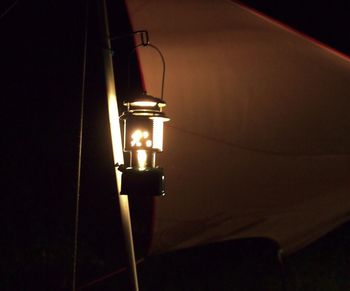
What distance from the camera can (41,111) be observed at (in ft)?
31.3

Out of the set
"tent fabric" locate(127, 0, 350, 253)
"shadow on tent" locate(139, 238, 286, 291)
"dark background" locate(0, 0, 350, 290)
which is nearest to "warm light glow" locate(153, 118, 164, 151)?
"tent fabric" locate(127, 0, 350, 253)

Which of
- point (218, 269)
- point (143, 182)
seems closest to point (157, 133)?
point (143, 182)

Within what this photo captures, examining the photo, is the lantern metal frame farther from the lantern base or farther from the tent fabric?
the tent fabric

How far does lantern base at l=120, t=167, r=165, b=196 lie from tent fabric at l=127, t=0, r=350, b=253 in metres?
0.51

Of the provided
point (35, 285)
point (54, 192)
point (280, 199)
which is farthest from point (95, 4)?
point (54, 192)

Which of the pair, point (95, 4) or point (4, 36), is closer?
point (95, 4)

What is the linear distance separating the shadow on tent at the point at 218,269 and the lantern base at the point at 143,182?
2.52 m

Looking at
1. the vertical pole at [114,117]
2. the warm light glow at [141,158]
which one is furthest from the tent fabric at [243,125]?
the warm light glow at [141,158]

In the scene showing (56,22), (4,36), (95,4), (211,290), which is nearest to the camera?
(95,4)

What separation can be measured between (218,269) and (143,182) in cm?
339

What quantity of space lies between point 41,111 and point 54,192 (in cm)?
212

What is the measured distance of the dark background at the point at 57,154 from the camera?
5.58m

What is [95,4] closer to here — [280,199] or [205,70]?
[205,70]

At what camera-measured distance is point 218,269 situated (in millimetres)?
5297
